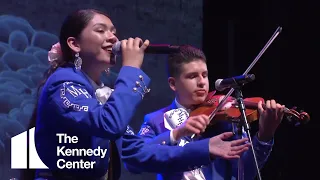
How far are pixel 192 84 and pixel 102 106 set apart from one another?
2.10 ft

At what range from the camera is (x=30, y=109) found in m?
2.64

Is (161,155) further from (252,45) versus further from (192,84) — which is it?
(252,45)

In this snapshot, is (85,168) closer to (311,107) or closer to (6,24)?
(6,24)

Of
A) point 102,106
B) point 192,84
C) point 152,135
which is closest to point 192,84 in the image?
point 192,84

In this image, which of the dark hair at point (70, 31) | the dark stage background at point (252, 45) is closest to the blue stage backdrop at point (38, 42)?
the dark stage background at point (252, 45)

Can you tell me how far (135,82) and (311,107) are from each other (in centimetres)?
208

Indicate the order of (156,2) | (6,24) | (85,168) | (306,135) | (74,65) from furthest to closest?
1. (306,135)
2. (156,2)
3. (6,24)
4. (74,65)
5. (85,168)

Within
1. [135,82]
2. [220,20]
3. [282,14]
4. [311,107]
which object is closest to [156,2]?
[220,20]

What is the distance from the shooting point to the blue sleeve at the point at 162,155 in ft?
4.88

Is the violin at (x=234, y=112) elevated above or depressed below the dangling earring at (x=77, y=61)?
below

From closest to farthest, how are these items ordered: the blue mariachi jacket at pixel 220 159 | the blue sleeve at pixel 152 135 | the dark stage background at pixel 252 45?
the blue sleeve at pixel 152 135, the blue mariachi jacket at pixel 220 159, the dark stage background at pixel 252 45

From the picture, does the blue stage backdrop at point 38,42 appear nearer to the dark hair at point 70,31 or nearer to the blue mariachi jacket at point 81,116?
the dark hair at point 70,31

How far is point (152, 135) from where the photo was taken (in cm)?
179

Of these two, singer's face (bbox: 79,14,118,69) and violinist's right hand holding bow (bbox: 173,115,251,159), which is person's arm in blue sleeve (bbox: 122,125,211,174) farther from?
singer's face (bbox: 79,14,118,69)
